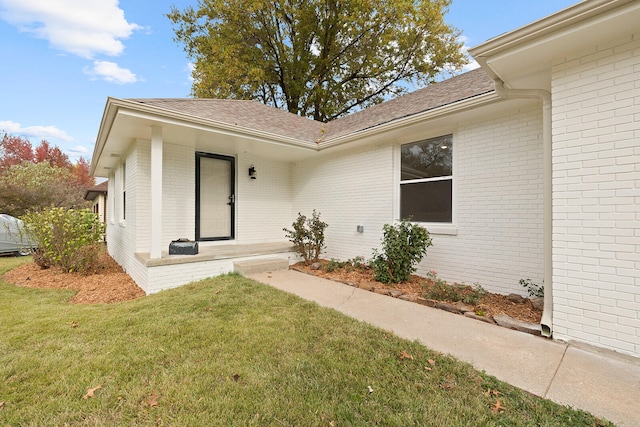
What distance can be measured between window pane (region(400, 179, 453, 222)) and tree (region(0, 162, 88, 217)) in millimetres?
16574

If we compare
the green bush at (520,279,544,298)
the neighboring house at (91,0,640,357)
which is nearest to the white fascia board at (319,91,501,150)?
the neighboring house at (91,0,640,357)

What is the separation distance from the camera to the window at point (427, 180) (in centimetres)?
493

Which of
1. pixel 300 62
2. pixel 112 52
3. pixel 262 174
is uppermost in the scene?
pixel 300 62

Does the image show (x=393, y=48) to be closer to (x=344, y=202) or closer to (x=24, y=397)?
(x=344, y=202)

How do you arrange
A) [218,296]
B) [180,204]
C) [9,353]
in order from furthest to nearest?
1. [180,204]
2. [218,296]
3. [9,353]

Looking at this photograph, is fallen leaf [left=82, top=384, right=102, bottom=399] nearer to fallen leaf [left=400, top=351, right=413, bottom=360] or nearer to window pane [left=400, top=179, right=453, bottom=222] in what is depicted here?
fallen leaf [left=400, top=351, right=413, bottom=360]

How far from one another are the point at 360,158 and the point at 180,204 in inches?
170

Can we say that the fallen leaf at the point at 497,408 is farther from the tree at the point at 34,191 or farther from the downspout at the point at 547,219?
the tree at the point at 34,191

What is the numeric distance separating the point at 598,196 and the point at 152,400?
4070 millimetres

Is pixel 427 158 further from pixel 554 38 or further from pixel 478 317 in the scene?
pixel 478 317

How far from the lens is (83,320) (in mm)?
3279

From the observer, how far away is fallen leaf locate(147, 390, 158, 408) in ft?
6.05

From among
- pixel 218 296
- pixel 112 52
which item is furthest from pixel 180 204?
pixel 112 52

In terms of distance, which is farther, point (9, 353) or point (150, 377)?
point (9, 353)
